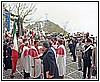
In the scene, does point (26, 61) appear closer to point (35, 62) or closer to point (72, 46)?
point (35, 62)

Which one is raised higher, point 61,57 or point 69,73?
point 61,57

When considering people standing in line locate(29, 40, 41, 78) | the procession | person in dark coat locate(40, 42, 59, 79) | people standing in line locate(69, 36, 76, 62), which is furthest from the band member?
people standing in line locate(69, 36, 76, 62)

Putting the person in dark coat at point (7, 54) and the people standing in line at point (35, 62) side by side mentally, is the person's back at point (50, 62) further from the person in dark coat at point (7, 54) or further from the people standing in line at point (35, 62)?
the person in dark coat at point (7, 54)

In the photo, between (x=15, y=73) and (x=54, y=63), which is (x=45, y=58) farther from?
(x=15, y=73)

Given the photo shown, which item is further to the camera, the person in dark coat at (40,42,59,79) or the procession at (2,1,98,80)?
the procession at (2,1,98,80)

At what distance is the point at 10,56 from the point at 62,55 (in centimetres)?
166

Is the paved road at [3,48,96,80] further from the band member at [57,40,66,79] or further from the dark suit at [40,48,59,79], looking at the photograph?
the dark suit at [40,48,59,79]

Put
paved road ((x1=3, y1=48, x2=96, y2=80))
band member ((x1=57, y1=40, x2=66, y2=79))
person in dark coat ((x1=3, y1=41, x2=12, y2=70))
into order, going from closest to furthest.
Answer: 1. band member ((x1=57, y1=40, x2=66, y2=79))
2. paved road ((x1=3, y1=48, x2=96, y2=80))
3. person in dark coat ((x1=3, y1=41, x2=12, y2=70))

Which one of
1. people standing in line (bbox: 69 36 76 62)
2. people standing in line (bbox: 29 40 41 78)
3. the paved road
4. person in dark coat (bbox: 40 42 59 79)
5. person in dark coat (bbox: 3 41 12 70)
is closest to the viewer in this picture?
person in dark coat (bbox: 40 42 59 79)

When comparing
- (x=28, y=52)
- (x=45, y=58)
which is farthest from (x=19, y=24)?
(x=45, y=58)

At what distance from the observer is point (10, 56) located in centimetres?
681

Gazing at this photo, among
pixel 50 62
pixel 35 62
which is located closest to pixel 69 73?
pixel 35 62

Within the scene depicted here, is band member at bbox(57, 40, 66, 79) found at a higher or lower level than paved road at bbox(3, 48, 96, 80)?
higher

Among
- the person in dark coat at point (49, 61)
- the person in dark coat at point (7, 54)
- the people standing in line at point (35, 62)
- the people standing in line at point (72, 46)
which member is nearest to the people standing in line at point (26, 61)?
the people standing in line at point (35, 62)
